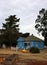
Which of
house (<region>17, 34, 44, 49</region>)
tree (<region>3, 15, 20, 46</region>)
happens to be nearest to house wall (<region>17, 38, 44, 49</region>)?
house (<region>17, 34, 44, 49</region>)

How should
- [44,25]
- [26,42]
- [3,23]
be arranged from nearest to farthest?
[26,42], [44,25], [3,23]

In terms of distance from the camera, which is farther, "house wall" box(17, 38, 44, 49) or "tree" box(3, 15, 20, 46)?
"tree" box(3, 15, 20, 46)

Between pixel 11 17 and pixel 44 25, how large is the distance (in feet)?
55.9

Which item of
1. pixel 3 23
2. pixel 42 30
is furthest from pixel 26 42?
pixel 3 23

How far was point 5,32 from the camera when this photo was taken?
70.2 meters

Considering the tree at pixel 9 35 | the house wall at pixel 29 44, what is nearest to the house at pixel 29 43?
the house wall at pixel 29 44

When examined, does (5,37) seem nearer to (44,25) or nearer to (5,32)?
(5,32)

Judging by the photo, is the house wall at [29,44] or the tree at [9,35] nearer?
the house wall at [29,44]

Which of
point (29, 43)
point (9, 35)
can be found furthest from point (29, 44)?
point (9, 35)

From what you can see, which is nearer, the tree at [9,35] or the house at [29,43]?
the house at [29,43]

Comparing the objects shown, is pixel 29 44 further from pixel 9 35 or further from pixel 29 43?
pixel 9 35

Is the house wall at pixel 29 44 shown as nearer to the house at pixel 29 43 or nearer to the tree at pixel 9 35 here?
Result: the house at pixel 29 43

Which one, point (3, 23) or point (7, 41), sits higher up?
point (3, 23)

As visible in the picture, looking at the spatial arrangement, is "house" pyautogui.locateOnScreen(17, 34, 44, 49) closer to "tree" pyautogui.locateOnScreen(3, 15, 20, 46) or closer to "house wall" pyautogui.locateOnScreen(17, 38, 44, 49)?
"house wall" pyautogui.locateOnScreen(17, 38, 44, 49)
